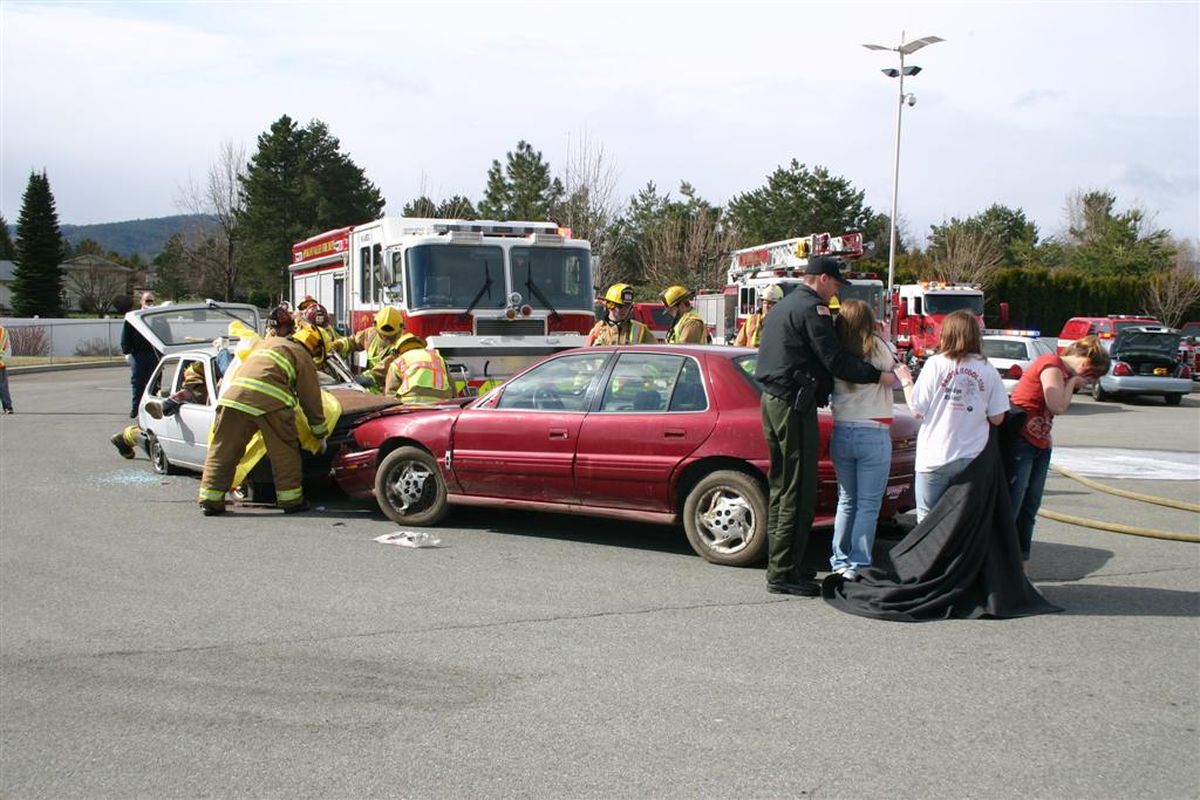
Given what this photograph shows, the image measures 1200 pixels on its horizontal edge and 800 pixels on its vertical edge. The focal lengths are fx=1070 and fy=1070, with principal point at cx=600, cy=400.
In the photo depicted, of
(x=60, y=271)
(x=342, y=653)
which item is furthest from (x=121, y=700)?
(x=60, y=271)

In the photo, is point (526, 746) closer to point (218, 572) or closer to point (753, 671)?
point (753, 671)

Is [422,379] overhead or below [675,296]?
below

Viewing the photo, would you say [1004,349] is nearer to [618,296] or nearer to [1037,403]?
[618,296]

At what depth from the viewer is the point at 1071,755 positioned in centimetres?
404

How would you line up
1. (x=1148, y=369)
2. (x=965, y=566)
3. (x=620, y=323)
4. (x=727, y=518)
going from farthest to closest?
(x=1148, y=369), (x=620, y=323), (x=727, y=518), (x=965, y=566)

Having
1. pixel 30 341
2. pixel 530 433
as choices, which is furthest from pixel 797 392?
pixel 30 341

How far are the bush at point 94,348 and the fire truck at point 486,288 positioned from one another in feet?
92.6

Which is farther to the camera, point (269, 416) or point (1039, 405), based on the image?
point (269, 416)

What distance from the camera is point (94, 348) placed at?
125 feet

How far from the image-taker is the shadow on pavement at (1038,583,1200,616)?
599cm

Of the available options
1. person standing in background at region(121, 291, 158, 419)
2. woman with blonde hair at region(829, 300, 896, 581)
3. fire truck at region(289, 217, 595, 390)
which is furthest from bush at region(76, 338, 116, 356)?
woman with blonde hair at region(829, 300, 896, 581)

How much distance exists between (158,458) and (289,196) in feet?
142

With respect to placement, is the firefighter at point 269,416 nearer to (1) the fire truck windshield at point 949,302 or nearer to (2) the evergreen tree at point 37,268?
(1) the fire truck windshield at point 949,302

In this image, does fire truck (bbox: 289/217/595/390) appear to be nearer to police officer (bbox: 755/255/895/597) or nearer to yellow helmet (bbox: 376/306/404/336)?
yellow helmet (bbox: 376/306/404/336)
